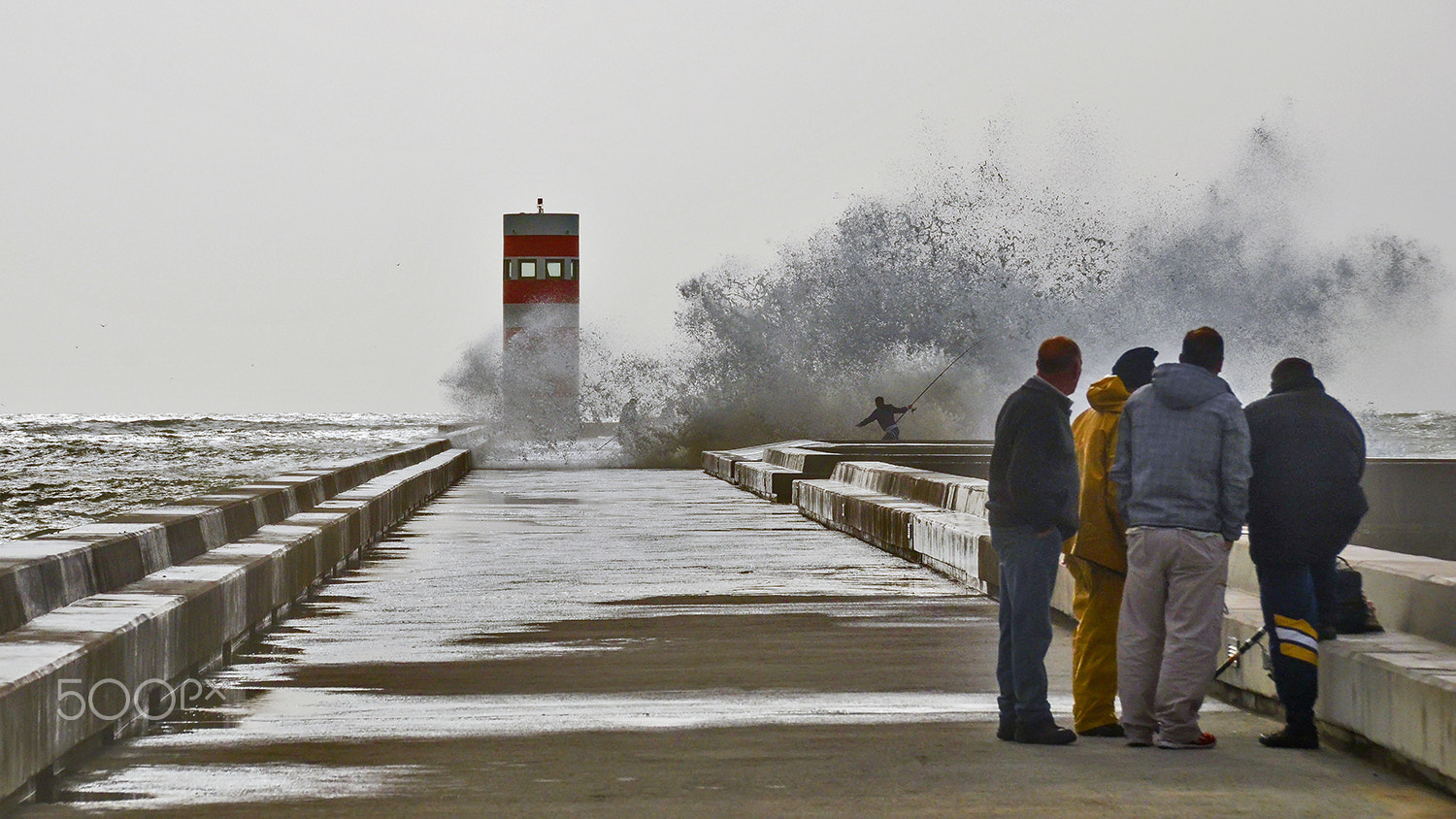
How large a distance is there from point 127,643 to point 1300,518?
5001mm

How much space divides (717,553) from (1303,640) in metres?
11.8

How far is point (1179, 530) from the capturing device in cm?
768

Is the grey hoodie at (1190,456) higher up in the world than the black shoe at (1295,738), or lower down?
higher up

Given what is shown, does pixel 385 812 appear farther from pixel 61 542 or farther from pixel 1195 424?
pixel 61 542

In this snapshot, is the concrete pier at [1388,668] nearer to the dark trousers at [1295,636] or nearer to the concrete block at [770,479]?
the dark trousers at [1295,636]

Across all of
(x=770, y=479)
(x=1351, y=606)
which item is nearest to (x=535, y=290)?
(x=770, y=479)

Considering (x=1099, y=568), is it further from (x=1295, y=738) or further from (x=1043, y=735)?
(x=1295, y=738)

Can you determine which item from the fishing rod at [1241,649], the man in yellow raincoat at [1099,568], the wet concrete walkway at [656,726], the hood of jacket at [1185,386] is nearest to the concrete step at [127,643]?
the wet concrete walkway at [656,726]

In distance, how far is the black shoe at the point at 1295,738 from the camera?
7699 millimetres

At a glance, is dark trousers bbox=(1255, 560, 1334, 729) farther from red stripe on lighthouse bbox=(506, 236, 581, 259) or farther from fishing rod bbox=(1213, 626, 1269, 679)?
red stripe on lighthouse bbox=(506, 236, 581, 259)

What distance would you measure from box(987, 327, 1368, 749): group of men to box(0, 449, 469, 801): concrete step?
12.4ft

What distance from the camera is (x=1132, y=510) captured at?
7824 millimetres

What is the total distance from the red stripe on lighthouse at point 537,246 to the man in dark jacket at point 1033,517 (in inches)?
2177

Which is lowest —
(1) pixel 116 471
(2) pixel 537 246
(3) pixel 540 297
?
(1) pixel 116 471
